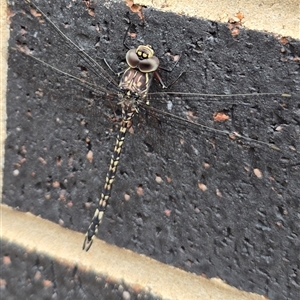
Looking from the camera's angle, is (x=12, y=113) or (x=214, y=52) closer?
(x=214, y=52)

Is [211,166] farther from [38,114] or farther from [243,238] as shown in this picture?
[38,114]

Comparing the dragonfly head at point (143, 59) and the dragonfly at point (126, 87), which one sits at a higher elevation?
the dragonfly head at point (143, 59)

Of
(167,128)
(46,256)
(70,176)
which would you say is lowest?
(46,256)

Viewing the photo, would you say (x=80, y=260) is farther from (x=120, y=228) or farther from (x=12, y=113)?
(x=12, y=113)

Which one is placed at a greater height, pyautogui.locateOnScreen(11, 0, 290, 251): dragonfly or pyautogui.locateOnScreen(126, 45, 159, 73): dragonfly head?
pyautogui.locateOnScreen(126, 45, 159, 73): dragonfly head

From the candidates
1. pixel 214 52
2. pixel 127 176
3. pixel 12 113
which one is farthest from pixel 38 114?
pixel 214 52

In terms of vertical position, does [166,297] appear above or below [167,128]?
below

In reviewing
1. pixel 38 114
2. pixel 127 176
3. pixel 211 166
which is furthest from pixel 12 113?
pixel 211 166

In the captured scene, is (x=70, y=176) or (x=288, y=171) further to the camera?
(x=70, y=176)

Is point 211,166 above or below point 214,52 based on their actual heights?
below
